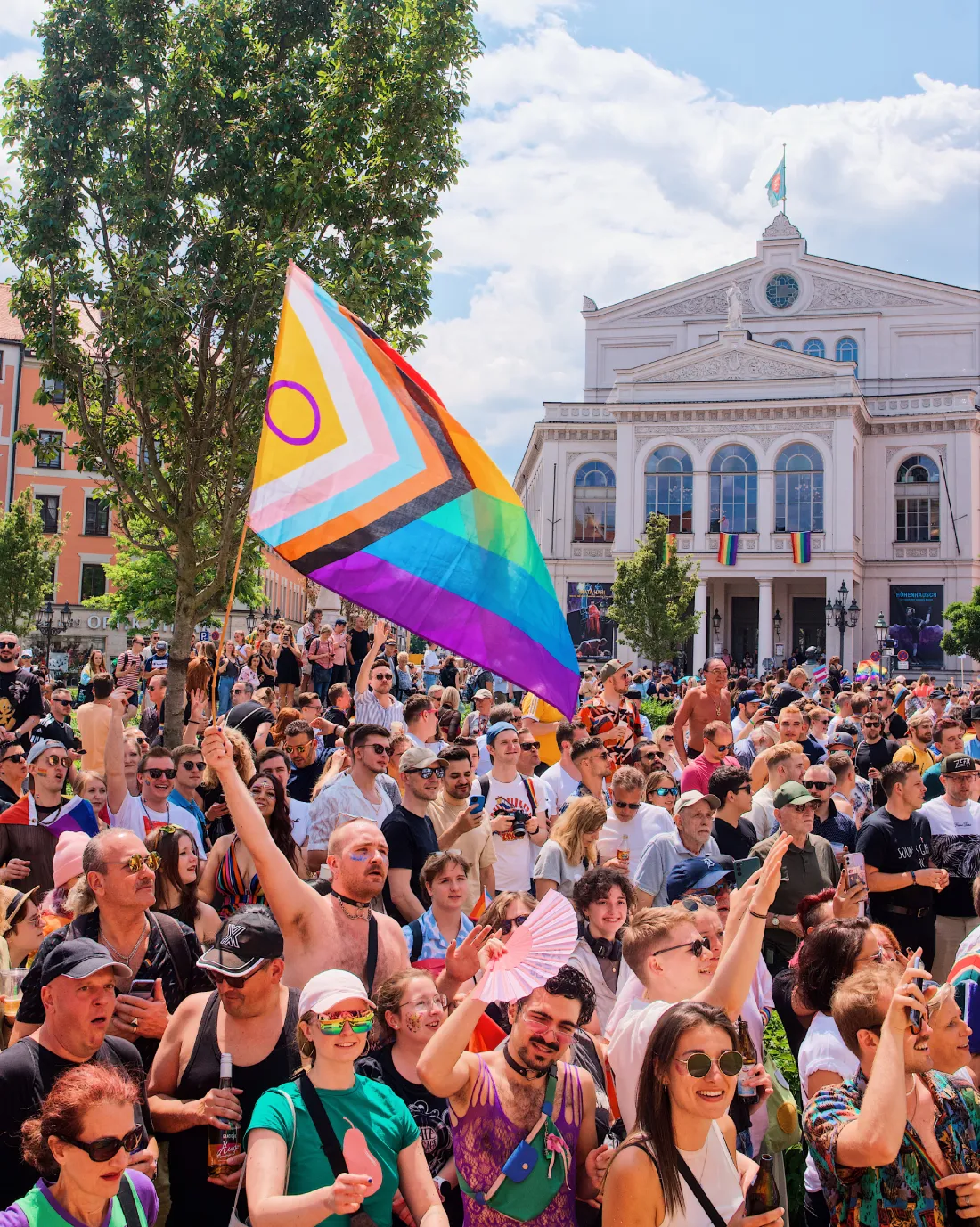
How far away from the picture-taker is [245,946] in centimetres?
375

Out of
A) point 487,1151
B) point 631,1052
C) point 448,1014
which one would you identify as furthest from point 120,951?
point 631,1052

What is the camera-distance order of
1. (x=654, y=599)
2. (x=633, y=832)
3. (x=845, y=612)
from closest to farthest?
(x=633, y=832)
(x=654, y=599)
(x=845, y=612)

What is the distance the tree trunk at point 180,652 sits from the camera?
1228 cm

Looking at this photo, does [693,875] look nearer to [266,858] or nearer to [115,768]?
[266,858]

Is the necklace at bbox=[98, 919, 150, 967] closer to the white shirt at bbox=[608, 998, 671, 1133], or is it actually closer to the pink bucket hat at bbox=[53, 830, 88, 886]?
the pink bucket hat at bbox=[53, 830, 88, 886]

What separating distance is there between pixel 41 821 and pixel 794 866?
4323 mm

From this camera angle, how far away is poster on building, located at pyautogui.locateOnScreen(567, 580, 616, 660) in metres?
51.7

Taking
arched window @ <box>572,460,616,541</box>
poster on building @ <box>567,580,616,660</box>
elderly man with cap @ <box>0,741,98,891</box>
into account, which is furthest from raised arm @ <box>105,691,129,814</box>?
arched window @ <box>572,460,616,541</box>

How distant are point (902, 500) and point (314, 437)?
178 ft

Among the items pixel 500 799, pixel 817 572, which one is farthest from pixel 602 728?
pixel 817 572

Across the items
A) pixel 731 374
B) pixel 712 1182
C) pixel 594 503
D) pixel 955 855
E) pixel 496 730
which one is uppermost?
pixel 731 374

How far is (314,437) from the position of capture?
17.7 feet

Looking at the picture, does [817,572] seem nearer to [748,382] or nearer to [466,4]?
[748,382]

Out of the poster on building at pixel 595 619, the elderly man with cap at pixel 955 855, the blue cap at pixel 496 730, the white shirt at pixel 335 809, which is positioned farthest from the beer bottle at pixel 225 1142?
the poster on building at pixel 595 619
